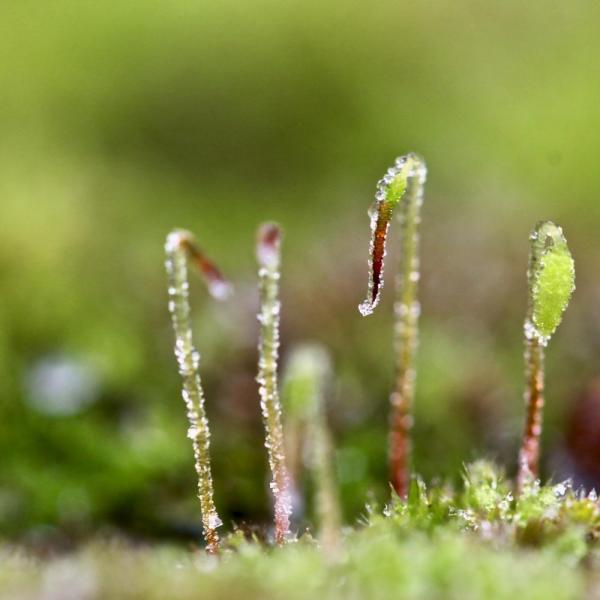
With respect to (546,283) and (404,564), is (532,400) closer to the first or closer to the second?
(546,283)

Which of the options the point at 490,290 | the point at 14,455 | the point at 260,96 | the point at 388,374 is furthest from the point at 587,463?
the point at 260,96

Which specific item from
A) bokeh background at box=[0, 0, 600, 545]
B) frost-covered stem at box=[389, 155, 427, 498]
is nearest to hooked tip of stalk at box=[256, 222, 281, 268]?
frost-covered stem at box=[389, 155, 427, 498]

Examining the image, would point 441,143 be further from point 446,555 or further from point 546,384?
point 446,555

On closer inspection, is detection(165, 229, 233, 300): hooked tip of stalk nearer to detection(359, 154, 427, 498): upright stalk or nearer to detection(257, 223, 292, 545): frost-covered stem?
detection(257, 223, 292, 545): frost-covered stem

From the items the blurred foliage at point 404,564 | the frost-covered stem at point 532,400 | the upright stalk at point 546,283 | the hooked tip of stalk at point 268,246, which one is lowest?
the blurred foliage at point 404,564

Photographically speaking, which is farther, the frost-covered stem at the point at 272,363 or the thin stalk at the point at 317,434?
the frost-covered stem at the point at 272,363

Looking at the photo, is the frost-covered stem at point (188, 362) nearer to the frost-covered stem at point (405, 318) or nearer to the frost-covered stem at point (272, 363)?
the frost-covered stem at point (272, 363)

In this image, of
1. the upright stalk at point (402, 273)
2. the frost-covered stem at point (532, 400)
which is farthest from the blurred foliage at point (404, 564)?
the upright stalk at point (402, 273)
